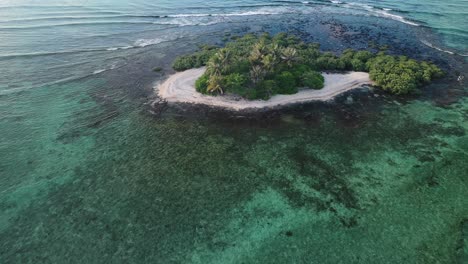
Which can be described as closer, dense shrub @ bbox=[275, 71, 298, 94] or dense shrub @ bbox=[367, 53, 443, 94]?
dense shrub @ bbox=[275, 71, 298, 94]

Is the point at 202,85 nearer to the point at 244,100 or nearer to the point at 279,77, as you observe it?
the point at 244,100

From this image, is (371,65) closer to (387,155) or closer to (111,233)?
(387,155)

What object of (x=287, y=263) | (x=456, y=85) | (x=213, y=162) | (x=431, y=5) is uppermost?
(x=431, y=5)

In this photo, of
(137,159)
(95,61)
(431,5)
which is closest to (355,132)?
(137,159)

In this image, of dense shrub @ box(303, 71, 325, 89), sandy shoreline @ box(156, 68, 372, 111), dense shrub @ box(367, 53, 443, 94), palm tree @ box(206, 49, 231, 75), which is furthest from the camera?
dense shrub @ box(367, 53, 443, 94)

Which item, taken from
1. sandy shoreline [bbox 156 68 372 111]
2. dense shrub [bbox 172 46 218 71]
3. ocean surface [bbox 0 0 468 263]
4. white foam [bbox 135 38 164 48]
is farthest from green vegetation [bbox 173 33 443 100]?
white foam [bbox 135 38 164 48]

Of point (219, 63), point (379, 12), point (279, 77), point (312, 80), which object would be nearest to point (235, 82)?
point (219, 63)

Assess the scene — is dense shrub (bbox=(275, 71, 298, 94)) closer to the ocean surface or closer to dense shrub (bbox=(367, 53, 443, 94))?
the ocean surface
